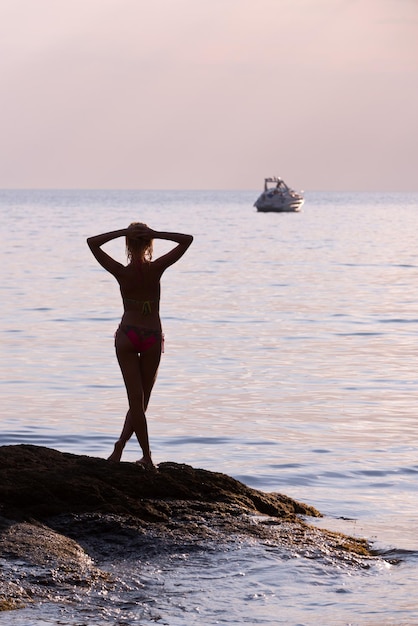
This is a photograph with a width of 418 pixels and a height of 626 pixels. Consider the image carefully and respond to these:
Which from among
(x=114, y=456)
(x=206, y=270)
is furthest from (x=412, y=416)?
(x=206, y=270)

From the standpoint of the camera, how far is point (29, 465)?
858 centimetres

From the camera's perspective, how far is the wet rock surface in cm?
746

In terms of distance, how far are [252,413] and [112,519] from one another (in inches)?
301

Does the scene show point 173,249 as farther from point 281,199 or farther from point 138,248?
point 281,199

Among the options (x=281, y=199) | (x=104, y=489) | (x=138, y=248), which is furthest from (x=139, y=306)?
(x=281, y=199)

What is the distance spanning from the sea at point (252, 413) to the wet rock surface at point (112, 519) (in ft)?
0.55

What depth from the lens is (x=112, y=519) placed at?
8070 millimetres

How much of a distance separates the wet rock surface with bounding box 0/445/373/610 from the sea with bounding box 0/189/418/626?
0.17 meters

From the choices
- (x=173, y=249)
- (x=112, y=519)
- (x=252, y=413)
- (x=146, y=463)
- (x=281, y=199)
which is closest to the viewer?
(x=112, y=519)

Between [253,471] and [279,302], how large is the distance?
1965 cm

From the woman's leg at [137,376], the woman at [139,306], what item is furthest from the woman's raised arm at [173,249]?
the woman's leg at [137,376]

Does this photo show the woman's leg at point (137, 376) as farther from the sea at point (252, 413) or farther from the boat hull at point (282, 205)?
the boat hull at point (282, 205)

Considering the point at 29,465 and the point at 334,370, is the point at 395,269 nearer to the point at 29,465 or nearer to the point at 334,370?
the point at 334,370

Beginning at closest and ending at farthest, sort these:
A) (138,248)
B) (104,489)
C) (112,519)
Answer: (112,519), (104,489), (138,248)
